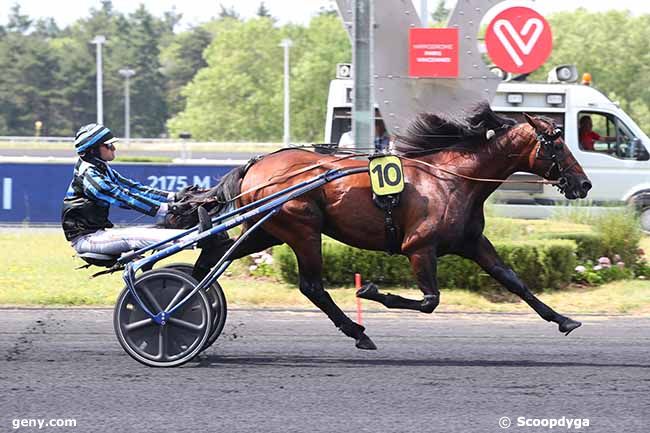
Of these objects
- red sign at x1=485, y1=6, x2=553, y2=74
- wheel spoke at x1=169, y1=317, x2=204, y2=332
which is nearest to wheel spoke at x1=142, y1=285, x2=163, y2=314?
wheel spoke at x1=169, y1=317, x2=204, y2=332

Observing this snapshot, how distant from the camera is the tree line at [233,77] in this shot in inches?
1834

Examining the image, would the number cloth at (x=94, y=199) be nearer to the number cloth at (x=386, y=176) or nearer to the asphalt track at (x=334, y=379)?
the asphalt track at (x=334, y=379)

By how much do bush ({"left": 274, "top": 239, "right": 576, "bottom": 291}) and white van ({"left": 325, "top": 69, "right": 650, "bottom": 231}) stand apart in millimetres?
5729

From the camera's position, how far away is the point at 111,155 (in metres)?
7.15

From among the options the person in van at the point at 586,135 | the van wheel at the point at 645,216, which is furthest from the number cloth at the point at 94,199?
the van wheel at the point at 645,216

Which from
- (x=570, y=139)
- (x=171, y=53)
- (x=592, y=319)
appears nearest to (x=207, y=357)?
(x=592, y=319)

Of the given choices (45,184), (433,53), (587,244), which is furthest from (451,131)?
(45,184)

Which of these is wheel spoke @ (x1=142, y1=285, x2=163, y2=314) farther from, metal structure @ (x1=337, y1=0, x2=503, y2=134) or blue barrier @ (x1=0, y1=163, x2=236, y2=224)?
blue barrier @ (x1=0, y1=163, x2=236, y2=224)

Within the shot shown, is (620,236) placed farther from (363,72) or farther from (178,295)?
Result: (178,295)

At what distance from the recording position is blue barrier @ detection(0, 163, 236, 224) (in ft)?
51.1

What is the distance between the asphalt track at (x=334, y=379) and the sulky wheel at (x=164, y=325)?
0.42 ft

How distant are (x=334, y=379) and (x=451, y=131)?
2.13 meters

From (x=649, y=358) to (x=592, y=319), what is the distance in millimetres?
2056
